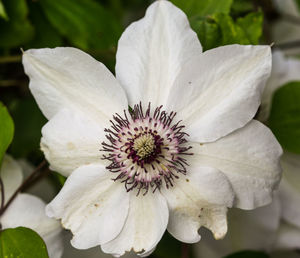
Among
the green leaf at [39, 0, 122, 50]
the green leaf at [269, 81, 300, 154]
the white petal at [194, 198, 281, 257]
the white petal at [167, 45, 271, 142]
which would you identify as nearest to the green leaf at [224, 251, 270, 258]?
the white petal at [194, 198, 281, 257]

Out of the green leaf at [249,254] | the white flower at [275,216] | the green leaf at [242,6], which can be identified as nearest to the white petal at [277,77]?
the white flower at [275,216]

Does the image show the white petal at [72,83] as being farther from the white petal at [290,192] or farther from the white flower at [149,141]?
the white petal at [290,192]

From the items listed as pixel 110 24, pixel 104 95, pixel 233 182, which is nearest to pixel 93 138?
pixel 104 95

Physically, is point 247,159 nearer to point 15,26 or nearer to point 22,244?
point 22,244

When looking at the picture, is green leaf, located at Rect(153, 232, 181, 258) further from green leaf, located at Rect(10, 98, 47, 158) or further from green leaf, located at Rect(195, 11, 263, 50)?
green leaf, located at Rect(195, 11, 263, 50)

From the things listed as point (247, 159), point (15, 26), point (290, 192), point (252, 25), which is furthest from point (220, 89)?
point (15, 26)

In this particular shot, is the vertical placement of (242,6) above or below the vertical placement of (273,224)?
above
